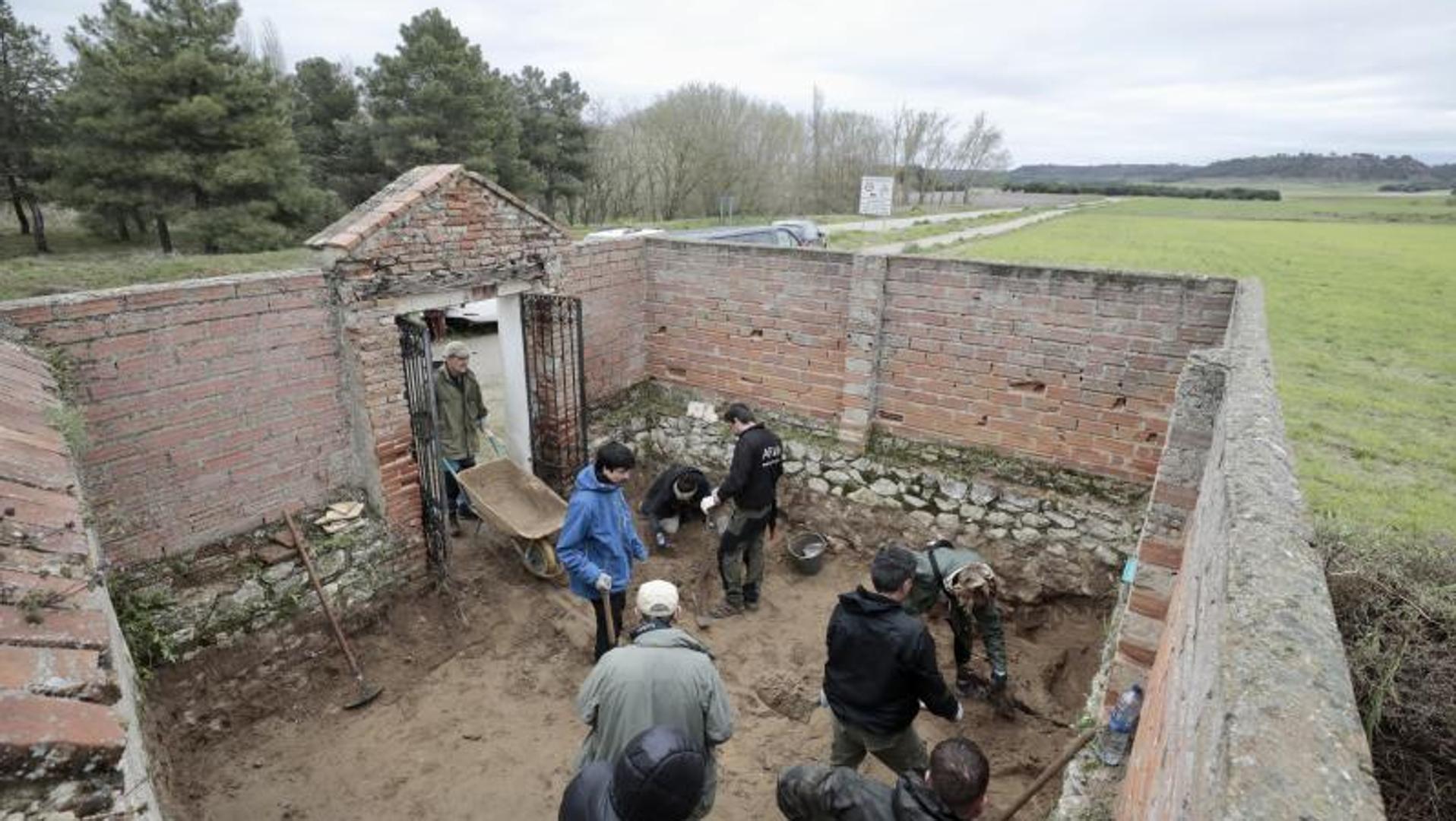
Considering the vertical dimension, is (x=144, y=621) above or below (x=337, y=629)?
A: above

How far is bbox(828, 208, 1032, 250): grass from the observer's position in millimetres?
25434

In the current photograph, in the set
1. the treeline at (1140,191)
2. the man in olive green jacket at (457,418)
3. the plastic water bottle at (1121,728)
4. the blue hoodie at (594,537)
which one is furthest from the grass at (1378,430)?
the treeline at (1140,191)

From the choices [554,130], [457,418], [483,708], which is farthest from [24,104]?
[483,708]

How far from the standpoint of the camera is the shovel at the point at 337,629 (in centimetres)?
516

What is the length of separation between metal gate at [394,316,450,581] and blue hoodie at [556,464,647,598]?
1677 millimetres

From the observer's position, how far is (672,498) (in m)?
7.35

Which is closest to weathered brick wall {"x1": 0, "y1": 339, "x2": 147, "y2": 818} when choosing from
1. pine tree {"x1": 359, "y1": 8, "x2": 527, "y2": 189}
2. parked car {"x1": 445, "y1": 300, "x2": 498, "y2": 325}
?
parked car {"x1": 445, "y1": 300, "x2": 498, "y2": 325}

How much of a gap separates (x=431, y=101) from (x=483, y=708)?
→ 23457mm

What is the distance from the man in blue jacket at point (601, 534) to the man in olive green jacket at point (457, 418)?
227 cm

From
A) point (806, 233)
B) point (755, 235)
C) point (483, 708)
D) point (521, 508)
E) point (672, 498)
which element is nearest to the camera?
point (483, 708)

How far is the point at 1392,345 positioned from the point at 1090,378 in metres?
12.2

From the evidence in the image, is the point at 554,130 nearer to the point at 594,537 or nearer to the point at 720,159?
the point at 720,159

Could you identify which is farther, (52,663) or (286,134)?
(286,134)

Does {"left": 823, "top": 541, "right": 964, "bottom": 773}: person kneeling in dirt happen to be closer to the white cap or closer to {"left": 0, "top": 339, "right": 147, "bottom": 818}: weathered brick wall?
the white cap
